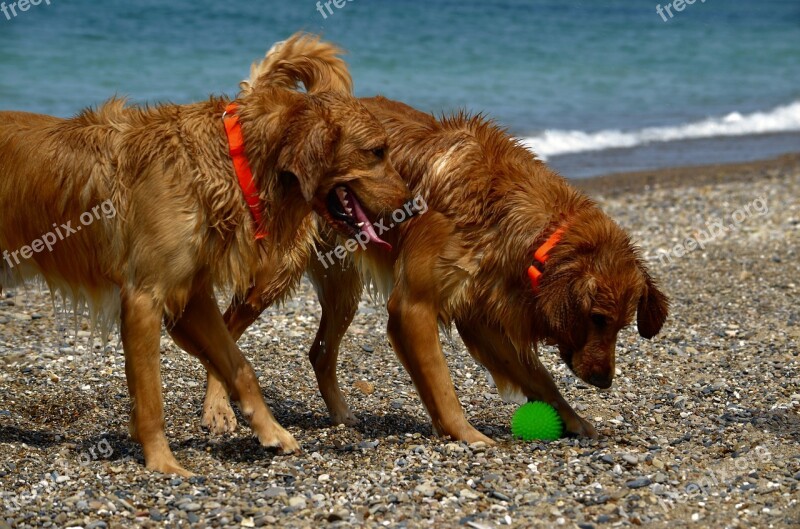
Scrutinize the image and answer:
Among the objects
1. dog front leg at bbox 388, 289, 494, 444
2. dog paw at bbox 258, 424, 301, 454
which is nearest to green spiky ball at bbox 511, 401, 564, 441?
dog front leg at bbox 388, 289, 494, 444

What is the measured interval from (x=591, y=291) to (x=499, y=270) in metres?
0.52

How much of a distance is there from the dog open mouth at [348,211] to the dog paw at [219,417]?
1484 millimetres

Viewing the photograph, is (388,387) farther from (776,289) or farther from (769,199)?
(769,199)

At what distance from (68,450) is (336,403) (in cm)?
157

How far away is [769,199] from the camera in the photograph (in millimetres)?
12867

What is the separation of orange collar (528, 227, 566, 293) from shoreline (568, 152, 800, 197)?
8.29 m

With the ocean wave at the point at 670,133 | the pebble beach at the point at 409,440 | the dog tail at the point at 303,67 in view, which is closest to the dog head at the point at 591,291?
the pebble beach at the point at 409,440

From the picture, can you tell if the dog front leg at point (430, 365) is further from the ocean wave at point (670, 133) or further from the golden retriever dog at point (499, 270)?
the ocean wave at point (670, 133)

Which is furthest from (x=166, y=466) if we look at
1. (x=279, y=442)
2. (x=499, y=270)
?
(x=499, y=270)

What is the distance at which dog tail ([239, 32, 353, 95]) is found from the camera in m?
5.95

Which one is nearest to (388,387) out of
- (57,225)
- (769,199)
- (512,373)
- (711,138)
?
(512,373)

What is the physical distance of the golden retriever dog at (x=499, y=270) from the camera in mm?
5309

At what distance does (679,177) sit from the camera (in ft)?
48.8

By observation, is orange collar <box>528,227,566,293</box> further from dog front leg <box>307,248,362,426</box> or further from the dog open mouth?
dog front leg <box>307,248,362,426</box>
